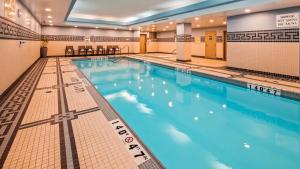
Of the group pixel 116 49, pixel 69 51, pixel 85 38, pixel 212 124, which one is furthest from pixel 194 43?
pixel 212 124

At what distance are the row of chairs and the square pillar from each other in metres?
6.72

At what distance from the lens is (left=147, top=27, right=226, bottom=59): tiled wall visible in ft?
39.7

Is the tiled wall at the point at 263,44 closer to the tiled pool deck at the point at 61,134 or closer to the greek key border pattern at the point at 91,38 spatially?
the tiled pool deck at the point at 61,134

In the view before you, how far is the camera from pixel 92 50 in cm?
1500

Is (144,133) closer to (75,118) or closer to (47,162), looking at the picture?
(75,118)

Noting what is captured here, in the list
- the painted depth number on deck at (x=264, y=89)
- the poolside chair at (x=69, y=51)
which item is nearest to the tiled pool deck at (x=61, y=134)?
the painted depth number on deck at (x=264, y=89)

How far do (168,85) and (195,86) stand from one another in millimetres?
856

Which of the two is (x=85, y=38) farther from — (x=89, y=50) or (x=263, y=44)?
(x=263, y=44)

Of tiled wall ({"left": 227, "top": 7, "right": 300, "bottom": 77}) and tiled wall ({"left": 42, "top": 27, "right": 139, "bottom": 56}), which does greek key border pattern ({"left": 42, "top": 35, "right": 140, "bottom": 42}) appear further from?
tiled wall ({"left": 227, "top": 7, "right": 300, "bottom": 77})

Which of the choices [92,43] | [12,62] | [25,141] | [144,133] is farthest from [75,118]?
[92,43]

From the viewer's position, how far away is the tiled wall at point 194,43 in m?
12.1

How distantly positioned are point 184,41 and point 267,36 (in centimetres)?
462

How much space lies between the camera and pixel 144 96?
5031 millimetres

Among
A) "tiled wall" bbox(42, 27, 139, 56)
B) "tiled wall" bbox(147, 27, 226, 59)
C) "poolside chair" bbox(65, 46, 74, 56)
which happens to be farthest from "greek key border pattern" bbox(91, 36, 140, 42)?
"tiled wall" bbox(147, 27, 226, 59)
